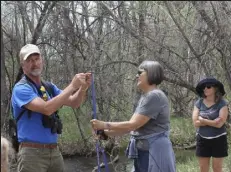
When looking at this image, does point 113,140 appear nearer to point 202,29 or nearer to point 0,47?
point 202,29

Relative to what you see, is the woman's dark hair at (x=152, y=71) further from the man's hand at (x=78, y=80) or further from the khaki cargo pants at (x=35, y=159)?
the khaki cargo pants at (x=35, y=159)

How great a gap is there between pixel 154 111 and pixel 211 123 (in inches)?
60.2

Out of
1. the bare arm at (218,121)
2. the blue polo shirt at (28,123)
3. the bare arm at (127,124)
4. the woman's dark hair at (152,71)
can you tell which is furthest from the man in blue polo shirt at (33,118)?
the bare arm at (218,121)

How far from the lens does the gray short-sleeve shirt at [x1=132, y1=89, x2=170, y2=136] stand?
2982 millimetres

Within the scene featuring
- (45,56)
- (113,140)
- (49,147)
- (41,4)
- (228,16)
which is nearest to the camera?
(41,4)

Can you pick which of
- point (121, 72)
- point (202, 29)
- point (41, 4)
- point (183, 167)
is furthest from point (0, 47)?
point (121, 72)

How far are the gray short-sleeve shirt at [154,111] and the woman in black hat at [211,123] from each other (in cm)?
140

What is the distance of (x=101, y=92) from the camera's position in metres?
7.50

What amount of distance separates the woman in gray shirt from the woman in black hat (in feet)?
4.57

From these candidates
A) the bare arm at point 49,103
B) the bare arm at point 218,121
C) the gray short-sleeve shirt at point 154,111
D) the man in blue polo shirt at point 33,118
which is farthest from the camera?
the bare arm at point 218,121

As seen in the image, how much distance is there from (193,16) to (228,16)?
0.59 m

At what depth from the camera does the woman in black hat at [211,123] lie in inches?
172

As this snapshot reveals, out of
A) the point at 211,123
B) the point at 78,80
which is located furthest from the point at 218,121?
the point at 78,80

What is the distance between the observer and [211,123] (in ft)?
14.1
